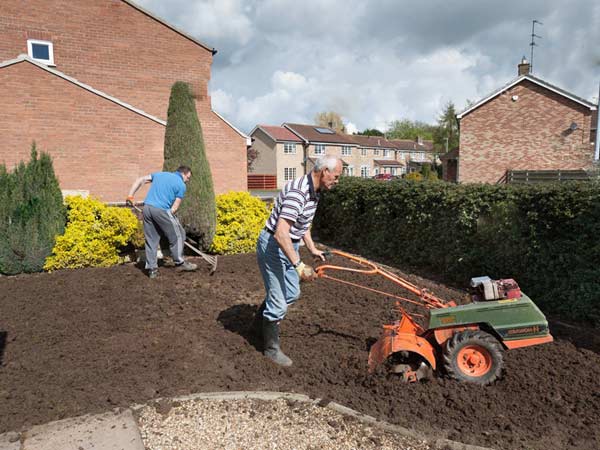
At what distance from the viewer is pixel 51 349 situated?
421 cm

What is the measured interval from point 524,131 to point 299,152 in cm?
2922

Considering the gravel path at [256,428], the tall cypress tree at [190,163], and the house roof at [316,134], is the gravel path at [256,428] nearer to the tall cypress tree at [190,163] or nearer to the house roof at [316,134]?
the tall cypress tree at [190,163]

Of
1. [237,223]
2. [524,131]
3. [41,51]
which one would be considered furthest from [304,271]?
[524,131]

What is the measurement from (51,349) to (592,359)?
5.23m

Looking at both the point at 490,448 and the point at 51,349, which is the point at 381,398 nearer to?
the point at 490,448

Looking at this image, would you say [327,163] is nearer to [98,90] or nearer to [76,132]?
[76,132]

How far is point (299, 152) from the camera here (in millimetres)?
51938

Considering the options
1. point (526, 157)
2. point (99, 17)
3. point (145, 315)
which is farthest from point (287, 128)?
point (145, 315)

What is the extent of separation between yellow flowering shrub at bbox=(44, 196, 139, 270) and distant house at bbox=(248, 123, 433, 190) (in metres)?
39.3

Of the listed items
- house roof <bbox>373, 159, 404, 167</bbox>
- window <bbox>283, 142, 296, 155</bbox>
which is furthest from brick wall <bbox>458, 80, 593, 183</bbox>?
house roof <bbox>373, 159, 404, 167</bbox>

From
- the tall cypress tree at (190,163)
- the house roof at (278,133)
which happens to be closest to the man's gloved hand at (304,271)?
the tall cypress tree at (190,163)

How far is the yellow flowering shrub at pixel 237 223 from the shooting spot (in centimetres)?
884

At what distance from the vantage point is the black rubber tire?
359 centimetres

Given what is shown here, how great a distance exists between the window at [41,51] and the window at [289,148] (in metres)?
36.7
